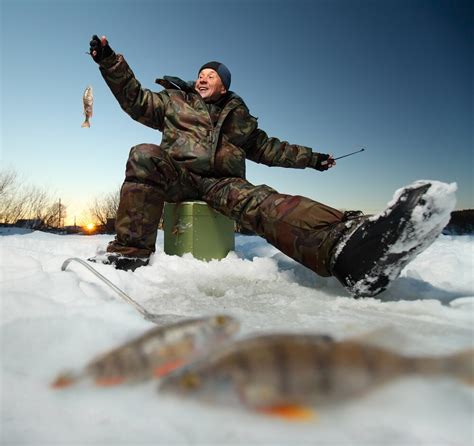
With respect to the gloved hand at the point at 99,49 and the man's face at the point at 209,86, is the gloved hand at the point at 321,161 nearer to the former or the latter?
the man's face at the point at 209,86

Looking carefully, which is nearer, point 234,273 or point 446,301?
point 446,301

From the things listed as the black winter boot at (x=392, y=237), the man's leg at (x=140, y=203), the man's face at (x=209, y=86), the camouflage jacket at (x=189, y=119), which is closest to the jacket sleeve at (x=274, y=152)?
the camouflage jacket at (x=189, y=119)

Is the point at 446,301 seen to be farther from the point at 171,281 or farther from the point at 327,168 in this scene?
the point at 327,168

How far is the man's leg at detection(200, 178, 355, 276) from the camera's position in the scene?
6.43ft

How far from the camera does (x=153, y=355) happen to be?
0.77 m

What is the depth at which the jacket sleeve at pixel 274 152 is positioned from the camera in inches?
136

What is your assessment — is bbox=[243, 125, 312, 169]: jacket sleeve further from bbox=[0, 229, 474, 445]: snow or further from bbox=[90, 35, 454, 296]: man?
bbox=[0, 229, 474, 445]: snow

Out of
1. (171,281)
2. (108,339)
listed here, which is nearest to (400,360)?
(108,339)

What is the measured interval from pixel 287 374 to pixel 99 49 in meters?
2.67

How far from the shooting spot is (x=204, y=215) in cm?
299

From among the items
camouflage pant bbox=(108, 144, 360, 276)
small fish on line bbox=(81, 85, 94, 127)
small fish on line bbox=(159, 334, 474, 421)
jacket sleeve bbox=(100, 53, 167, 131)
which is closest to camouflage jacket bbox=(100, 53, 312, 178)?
jacket sleeve bbox=(100, 53, 167, 131)

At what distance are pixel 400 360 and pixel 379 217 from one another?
1.08m

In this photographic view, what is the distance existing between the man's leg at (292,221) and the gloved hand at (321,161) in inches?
47.8

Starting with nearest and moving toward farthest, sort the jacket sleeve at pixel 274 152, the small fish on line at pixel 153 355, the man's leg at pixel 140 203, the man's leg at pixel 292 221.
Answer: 1. the small fish on line at pixel 153 355
2. the man's leg at pixel 292 221
3. the man's leg at pixel 140 203
4. the jacket sleeve at pixel 274 152
